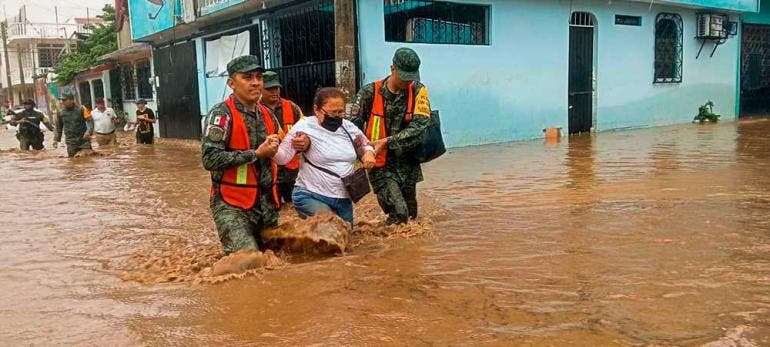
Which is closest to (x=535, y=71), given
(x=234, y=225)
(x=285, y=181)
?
(x=285, y=181)

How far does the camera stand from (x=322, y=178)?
450 centimetres

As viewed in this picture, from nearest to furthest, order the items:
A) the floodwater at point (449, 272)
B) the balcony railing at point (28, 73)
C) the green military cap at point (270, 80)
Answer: the floodwater at point (449, 272) → the green military cap at point (270, 80) → the balcony railing at point (28, 73)

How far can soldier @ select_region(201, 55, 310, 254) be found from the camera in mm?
3859

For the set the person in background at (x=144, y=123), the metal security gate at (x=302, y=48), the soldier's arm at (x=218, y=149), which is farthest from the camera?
the person in background at (x=144, y=123)

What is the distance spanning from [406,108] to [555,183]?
3334mm

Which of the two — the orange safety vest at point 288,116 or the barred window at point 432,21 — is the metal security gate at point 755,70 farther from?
the orange safety vest at point 288,116

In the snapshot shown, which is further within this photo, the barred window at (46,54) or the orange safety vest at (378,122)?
the barred window at (46,54)

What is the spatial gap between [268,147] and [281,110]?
219 cm

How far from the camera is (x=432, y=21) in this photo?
38.4 ft

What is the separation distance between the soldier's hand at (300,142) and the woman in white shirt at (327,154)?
30 mm

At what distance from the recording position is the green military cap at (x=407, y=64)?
4.59 meters

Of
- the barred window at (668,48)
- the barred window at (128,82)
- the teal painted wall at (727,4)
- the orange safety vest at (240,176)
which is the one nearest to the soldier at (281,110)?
the orange safety vest at (240,176)

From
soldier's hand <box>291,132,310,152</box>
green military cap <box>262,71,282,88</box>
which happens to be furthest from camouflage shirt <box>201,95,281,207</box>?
green military cap <box>262,71,282,88</box>

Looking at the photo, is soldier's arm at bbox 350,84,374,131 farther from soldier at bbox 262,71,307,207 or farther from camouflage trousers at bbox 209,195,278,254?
camouflage trousers at bbox 209,195,278,254
